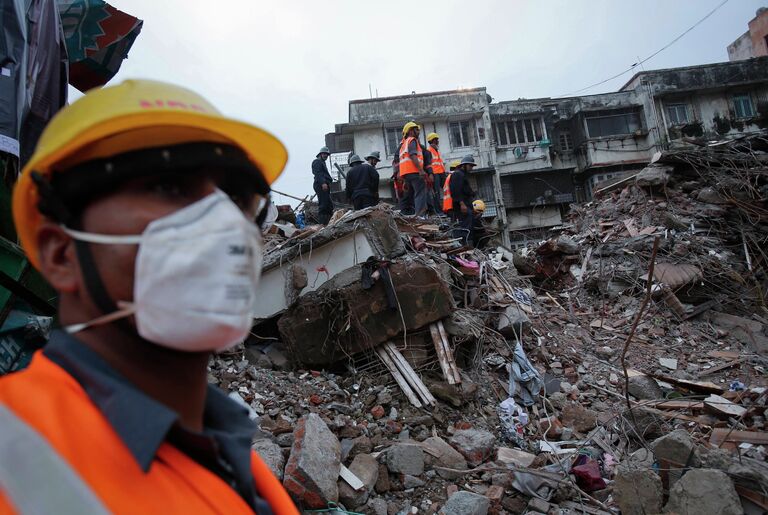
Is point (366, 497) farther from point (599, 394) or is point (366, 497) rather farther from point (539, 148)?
point (539, 148)

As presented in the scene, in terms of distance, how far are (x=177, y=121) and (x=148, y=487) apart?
679mm

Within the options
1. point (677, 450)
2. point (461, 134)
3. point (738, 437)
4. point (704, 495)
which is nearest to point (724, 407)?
point (738, 437)

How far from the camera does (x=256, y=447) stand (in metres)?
3.67

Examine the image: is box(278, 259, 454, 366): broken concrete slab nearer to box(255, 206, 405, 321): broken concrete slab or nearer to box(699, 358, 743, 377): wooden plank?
box(255, 206, 405, 321): broken concrete slab

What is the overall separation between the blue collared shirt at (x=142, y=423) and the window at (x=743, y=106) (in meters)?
34.8

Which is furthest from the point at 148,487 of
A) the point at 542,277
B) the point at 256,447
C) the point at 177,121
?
the point at 542,277

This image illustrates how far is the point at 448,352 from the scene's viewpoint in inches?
228

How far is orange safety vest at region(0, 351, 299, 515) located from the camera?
737 millimetres

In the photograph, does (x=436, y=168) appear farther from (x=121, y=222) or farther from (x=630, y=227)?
(x=121, y=222)

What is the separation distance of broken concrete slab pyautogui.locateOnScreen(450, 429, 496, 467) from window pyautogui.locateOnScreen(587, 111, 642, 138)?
2745 centimetres

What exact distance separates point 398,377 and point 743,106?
32.1m

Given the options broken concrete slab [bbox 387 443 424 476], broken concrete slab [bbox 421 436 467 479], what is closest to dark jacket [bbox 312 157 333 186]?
broken concrete slab [bbox 421 436 467 479]

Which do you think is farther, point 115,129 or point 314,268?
point 314,268

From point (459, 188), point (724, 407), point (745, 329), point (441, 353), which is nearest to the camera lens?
point (724, 407)
